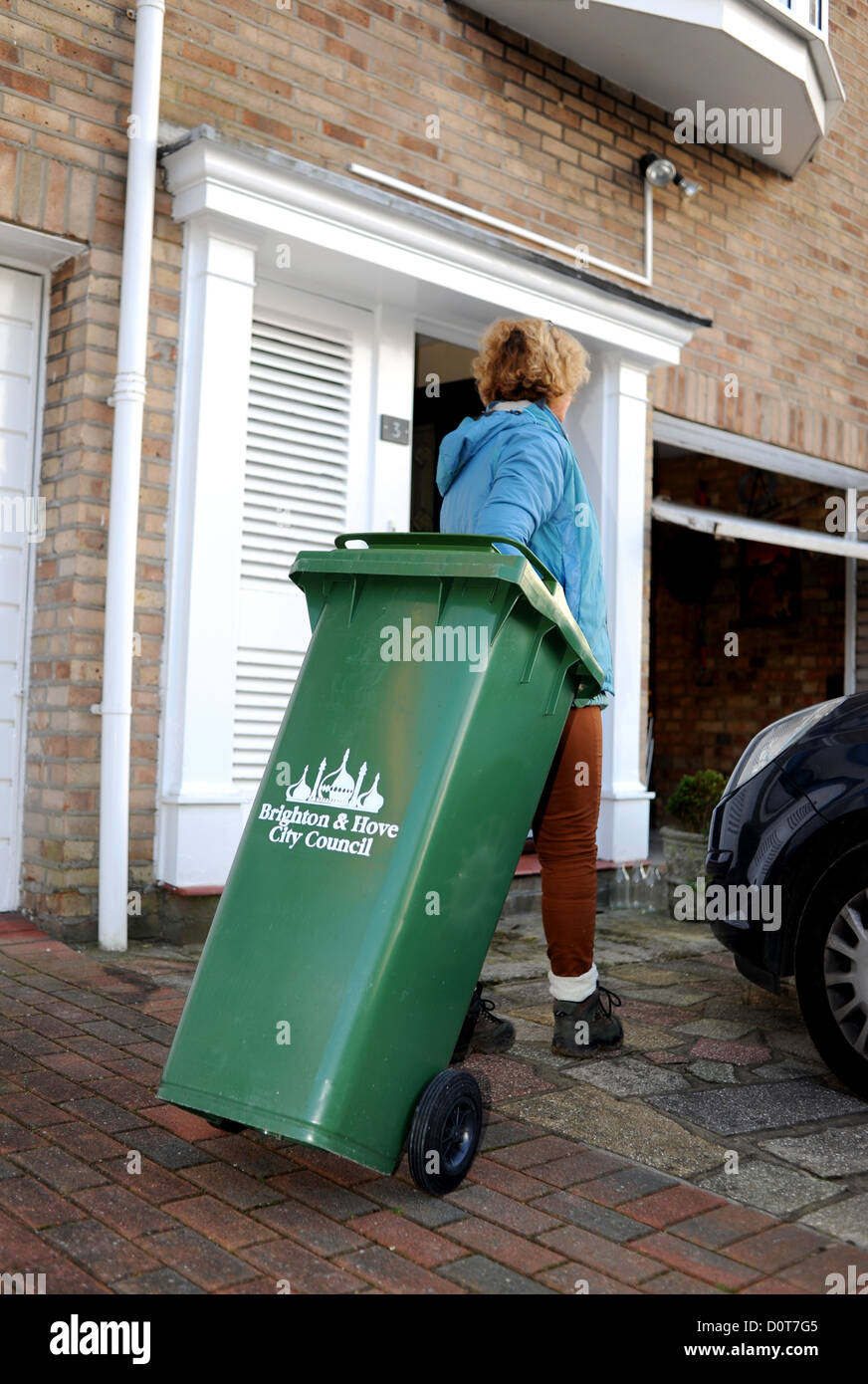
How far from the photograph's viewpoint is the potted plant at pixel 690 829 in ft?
20.9

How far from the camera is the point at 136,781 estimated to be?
4738 millimetres

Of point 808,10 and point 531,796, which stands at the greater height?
point 808,10

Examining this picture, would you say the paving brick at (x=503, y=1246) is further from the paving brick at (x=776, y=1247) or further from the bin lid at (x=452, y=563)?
the bin lid at (x=452, y=563)

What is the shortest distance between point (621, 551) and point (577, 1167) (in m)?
4.37

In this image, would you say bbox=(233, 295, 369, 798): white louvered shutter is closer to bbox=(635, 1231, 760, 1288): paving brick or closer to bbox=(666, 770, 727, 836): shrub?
bbox=(666, 770, 727, 836): shrub

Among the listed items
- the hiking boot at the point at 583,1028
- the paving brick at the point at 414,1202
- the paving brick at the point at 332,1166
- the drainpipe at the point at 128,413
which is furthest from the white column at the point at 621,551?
the paving brick at the point at 414,1202

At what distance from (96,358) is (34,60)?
1.08 m

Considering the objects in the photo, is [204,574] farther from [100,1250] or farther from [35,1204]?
[100,1250]

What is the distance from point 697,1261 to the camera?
2.19 meters

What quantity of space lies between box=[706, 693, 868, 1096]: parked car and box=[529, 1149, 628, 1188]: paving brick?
77 cm
